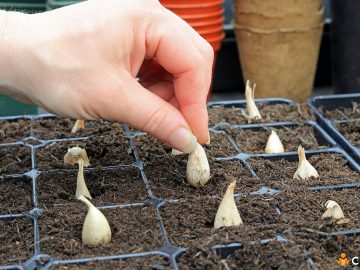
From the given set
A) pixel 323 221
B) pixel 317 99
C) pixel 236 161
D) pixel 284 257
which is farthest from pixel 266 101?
pixel 284 257

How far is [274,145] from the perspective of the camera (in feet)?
4.71

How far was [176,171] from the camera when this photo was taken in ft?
4.28

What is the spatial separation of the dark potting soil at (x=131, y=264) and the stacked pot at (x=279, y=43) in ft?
5.47

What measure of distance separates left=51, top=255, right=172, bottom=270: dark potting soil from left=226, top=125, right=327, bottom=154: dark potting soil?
0.52 m

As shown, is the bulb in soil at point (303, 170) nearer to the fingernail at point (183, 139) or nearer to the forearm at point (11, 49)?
the fingernail at point (183, 139)

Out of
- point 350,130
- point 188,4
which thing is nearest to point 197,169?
point 350,130

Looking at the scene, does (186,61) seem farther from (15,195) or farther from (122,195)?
(15,195)

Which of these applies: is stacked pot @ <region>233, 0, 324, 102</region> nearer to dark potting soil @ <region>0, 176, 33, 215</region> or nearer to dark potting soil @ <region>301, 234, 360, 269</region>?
dark potting soil @ <region>0, 176, 33, 215</region>

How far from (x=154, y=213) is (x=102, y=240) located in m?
0.13

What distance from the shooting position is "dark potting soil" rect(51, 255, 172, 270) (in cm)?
96

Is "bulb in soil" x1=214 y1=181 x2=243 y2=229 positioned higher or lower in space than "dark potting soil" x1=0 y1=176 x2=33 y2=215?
higher

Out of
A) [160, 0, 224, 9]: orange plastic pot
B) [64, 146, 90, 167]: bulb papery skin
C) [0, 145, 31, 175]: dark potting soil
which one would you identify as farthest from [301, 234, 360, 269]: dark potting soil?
[160, 0, 224, 9]: orange plastic pot

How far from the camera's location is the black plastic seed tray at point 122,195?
99 centimetres

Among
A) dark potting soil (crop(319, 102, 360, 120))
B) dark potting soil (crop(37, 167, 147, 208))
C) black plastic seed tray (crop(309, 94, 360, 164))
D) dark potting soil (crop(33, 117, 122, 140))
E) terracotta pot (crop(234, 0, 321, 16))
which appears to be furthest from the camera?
terracotta pot (crop(234, 0, 321, 16))
